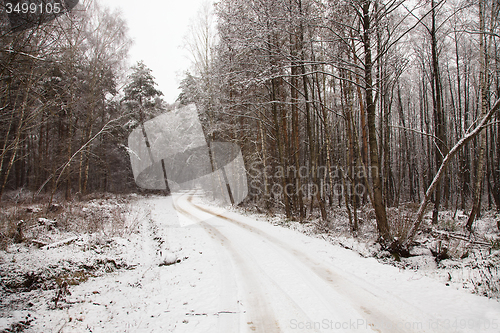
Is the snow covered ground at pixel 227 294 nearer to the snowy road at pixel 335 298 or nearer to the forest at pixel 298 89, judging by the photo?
the snowy road at pixel 335 298

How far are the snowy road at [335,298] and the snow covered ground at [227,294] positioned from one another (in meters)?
0.02

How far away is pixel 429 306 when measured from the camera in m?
3.47

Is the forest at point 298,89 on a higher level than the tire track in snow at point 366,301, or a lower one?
higher

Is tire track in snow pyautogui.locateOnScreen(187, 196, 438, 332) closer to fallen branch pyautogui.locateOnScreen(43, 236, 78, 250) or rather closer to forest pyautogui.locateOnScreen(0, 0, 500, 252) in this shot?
forest pyautogui.locateOnScreen(0, 0, 500, 252)

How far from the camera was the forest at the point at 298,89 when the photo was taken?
6186mm

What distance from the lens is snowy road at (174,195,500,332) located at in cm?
307

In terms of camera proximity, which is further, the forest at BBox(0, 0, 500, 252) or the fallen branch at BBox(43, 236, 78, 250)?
the forest at BBox(0, 0, 500, 252)

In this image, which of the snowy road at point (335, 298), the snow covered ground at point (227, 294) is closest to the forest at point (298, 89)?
the snowy road at point (335, 298)

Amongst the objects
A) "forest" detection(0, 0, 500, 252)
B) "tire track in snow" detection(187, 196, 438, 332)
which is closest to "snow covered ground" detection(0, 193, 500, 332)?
"tire track in snow" detection(187, 196, 438, 332)

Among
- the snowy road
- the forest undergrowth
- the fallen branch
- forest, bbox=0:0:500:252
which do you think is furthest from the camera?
forest, bbox=0:0:500:252

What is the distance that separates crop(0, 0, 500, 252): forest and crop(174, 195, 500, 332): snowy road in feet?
6.53

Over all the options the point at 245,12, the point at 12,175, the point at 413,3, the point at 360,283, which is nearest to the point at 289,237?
the point at 360,283

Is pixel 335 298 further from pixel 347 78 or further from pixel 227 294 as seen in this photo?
pixel 347 78

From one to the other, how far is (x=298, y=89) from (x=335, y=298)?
9920 mm
